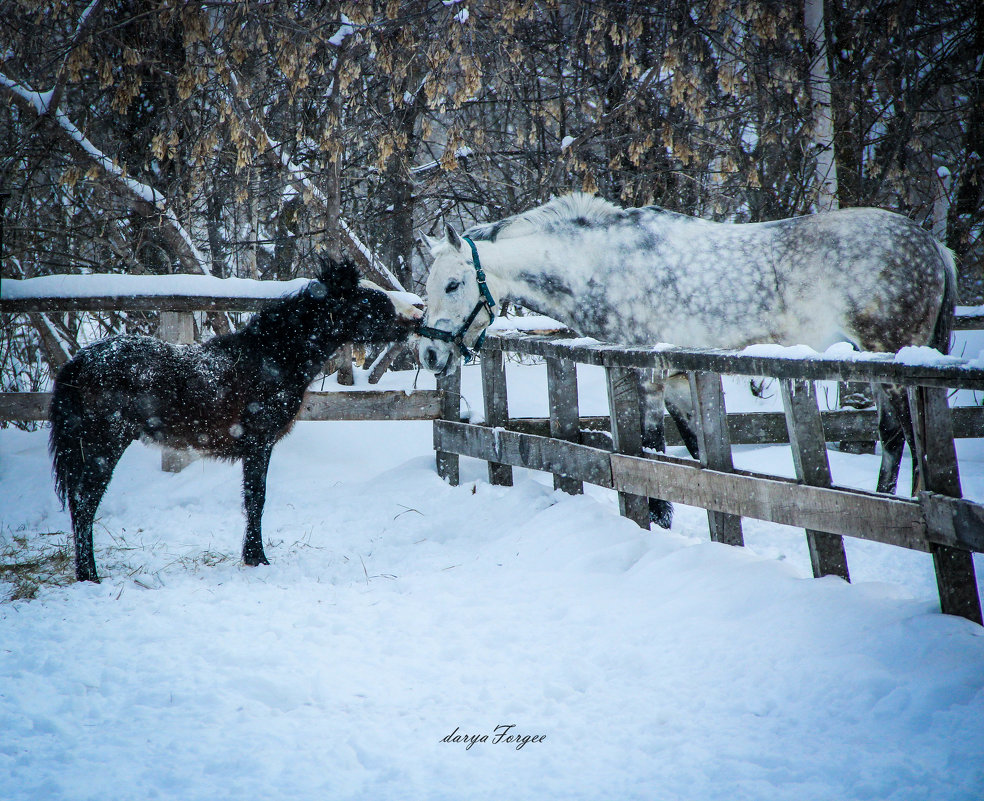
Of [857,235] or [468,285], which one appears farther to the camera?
[468,285]

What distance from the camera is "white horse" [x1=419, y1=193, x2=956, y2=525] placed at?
412cm

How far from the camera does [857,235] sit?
4141 millimetres

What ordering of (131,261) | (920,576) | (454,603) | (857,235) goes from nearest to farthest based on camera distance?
(454,603) → (920,576) → (857,235) → (131,261)

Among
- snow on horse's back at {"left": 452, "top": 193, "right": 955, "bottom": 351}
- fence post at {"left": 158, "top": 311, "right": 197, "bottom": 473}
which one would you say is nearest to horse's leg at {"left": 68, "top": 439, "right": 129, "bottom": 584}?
fence post at {"left": 158, "top": 311, "right": 197, "bottom": 473}

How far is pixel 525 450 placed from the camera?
4.68 m

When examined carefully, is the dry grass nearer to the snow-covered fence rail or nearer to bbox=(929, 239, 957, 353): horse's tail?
the snow-covered fence rail

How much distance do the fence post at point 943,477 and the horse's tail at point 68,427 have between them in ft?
12.3

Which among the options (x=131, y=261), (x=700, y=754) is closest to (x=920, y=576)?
(x=700, y=754)

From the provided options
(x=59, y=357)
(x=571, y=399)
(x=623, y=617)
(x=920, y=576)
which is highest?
(x=59, y=357)

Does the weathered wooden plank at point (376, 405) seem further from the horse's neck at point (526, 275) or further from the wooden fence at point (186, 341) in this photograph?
the horse's neck at point (526, 275)

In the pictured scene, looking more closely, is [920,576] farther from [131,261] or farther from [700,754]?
[131,261]

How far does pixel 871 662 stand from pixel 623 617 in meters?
0.93

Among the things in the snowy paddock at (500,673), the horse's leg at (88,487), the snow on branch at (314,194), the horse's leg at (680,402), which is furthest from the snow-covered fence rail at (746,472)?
the snow on branch at (314,194)

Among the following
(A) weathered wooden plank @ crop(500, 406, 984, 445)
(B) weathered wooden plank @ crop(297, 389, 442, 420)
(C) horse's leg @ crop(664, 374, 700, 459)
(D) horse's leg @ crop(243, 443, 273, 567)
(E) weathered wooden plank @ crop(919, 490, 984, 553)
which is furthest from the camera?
(A) weathered wooden plank @ crop(500, 406, 984, 445)
